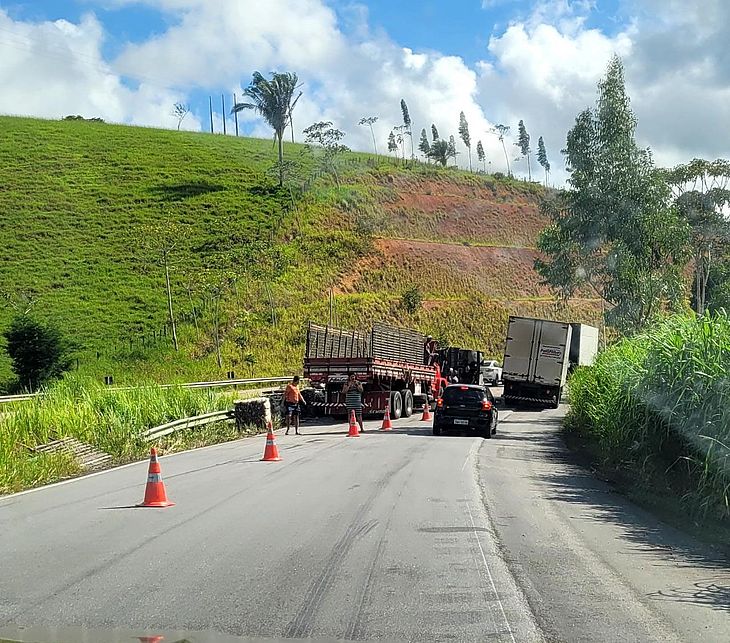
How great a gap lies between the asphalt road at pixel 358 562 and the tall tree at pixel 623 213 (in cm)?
1349

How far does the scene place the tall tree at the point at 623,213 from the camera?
1007 inches

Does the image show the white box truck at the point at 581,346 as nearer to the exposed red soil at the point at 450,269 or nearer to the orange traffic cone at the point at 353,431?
the orange traffic cone at the point at 353,431

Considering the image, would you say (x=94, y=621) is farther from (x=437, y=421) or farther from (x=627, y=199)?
(x=627, y=199)

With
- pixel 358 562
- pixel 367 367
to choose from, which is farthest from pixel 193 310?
pixel 358 562

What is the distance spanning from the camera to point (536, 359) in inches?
1390

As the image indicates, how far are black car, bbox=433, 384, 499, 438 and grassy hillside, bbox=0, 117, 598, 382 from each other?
2576 cm

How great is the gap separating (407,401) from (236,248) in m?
37.5

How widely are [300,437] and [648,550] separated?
49.4 feet

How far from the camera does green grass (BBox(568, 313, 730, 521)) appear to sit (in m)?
10.1

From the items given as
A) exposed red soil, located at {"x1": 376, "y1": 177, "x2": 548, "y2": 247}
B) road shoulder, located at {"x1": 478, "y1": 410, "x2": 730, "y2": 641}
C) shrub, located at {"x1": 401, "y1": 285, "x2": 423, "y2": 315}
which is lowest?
road shoulder, located at {"x1": 478, "y1": 410, "x2": 730, "y2": 641}

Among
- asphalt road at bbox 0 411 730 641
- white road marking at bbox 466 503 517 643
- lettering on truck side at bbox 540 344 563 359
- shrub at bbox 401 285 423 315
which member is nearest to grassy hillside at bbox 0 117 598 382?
shrub at bbox 401 285 423 315

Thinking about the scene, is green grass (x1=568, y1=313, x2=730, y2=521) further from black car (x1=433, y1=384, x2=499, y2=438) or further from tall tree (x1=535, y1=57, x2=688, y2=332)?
tall tree (x1=535, y1=57, x2=688, y2=332)

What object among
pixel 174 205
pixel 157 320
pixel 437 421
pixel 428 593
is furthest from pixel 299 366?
pixel 428 593

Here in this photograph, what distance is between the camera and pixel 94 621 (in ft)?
19.3
